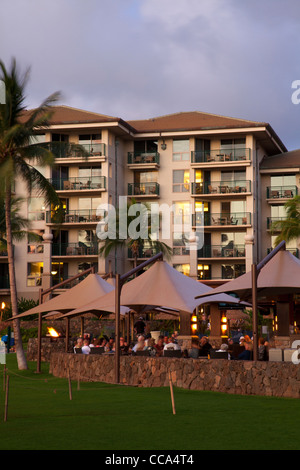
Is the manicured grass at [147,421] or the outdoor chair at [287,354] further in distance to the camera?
the outdoor chair at [287,354]

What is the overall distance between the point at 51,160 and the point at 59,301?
20.3 ft

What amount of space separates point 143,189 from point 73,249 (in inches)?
320

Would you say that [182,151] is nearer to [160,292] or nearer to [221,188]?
[221,188]

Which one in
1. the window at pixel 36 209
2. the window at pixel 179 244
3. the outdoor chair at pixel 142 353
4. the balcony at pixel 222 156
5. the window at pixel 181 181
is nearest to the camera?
the outdoor chair at pixel 142 353

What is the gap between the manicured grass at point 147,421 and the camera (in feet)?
38.4

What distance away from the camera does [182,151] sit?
68.6 metres

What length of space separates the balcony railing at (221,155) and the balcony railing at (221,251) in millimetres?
7311

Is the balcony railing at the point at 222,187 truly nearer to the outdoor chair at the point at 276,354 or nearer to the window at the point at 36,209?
the window at the point at 36,209

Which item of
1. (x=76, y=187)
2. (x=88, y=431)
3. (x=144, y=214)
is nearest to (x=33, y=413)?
(x=88, y=431)

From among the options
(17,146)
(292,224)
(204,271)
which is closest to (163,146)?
(204,271)

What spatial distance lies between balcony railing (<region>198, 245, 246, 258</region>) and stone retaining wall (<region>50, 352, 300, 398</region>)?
136ft

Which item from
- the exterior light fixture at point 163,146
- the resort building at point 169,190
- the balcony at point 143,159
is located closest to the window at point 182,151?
the resort building at point 169,190

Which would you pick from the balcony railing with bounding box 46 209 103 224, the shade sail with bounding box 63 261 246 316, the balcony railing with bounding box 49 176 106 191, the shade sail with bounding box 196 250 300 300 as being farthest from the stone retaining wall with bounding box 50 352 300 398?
the balcony railing with bounding box 49 176 106 191

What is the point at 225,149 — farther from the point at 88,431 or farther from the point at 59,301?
the point at 88,431
